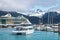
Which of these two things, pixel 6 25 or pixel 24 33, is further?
pixel 6 25

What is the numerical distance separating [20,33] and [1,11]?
70.4 m

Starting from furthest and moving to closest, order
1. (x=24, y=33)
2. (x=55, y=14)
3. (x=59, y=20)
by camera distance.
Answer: (x=55, y=14) → (x=59, y=20) → (x=24, y=33)

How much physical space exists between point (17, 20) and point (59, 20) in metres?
23.0

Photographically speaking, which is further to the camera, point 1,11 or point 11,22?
point 1,11

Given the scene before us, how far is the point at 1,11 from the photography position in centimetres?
10488

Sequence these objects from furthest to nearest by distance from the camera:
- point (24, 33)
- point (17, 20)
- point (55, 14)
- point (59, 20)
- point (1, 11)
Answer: point (1, 11) → point (55, 14) → point (59, 20) → point (17, 20) → point (24, 33)

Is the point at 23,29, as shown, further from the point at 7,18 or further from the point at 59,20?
the point at 59,20

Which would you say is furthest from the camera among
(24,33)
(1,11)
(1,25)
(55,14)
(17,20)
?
(1,11)

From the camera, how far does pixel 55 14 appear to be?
9531cm

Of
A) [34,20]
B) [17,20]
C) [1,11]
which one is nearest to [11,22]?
[17,20]

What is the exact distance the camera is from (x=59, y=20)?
87.8 m

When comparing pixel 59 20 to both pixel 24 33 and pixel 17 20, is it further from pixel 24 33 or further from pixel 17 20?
→ pixel 24 33

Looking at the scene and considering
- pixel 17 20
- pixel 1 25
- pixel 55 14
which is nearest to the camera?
pixel 1 25

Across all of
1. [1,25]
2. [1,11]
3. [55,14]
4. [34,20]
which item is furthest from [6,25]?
[1,11]
